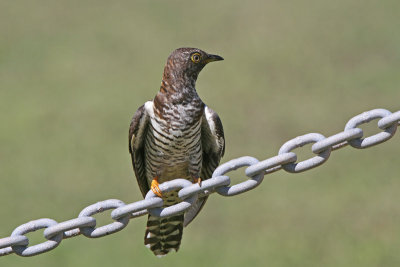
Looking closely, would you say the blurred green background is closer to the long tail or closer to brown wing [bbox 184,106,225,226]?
the long tail

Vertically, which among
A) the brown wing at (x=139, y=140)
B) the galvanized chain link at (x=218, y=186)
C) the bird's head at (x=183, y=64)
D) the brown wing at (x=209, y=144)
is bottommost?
the galvanized chain link at (x=218, y=186)

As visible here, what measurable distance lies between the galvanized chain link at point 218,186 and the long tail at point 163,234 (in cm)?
245

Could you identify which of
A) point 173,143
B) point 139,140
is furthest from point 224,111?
point 173,143

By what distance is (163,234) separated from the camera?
251 inches

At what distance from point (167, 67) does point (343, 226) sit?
304 cm

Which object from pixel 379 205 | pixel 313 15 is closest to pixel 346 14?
pixel 313 15

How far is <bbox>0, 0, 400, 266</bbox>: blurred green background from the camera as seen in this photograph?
26.3 ft

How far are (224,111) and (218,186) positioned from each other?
7.17 meters

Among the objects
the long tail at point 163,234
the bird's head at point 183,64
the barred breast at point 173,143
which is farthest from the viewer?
the long tail at point 163,234

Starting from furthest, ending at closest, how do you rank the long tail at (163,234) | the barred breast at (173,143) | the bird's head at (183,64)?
the long tail at (163,234) → the bird's head at (183,64) → the barred breast at (173,143)

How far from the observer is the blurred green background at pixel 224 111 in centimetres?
802

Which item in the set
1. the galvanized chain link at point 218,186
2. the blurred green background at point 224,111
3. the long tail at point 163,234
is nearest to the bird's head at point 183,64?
the long tail at point 163,234

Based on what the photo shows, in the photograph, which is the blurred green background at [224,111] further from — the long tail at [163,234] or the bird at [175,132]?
the bird at [175,132]

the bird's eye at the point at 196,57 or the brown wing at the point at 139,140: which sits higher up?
the bird's eye at the point at 196,57
